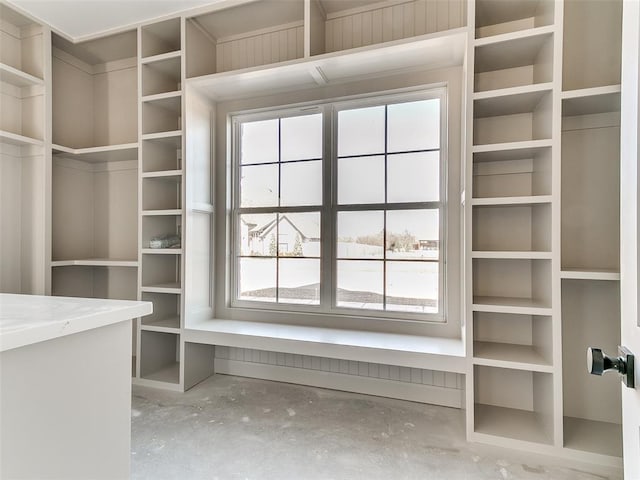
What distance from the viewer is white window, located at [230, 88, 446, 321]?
2.50 m

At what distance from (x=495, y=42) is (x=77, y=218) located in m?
3.60

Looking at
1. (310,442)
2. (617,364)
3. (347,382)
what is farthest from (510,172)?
(310,442)

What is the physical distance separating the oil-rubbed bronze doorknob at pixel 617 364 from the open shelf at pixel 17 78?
3.65m

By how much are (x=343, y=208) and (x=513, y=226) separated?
1192 mm

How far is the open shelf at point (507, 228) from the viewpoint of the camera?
7.09 ft

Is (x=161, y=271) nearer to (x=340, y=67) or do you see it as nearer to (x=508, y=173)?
(x=340, y=67)

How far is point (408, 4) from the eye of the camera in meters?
2.41

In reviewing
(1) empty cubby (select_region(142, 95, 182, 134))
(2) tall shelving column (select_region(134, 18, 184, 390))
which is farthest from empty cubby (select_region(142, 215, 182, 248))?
(1) empty cubby (select_region(142, 95, 182, 134))

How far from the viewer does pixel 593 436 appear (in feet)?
6.14

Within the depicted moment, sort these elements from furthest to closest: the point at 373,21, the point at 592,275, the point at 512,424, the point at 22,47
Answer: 1. the point at 22,47
2. the point at 373,21
3. the point at 512,424
4. the point at 592,275

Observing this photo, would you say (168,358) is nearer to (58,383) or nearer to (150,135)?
(150,135)

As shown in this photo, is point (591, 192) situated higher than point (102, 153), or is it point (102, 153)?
point (102, 153)

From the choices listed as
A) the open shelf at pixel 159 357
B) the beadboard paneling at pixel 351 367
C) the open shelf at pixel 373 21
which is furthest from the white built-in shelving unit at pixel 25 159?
the open shelf at pixel 373 21

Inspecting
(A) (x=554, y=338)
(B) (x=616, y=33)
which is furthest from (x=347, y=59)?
(A) (x=554, y=338)
